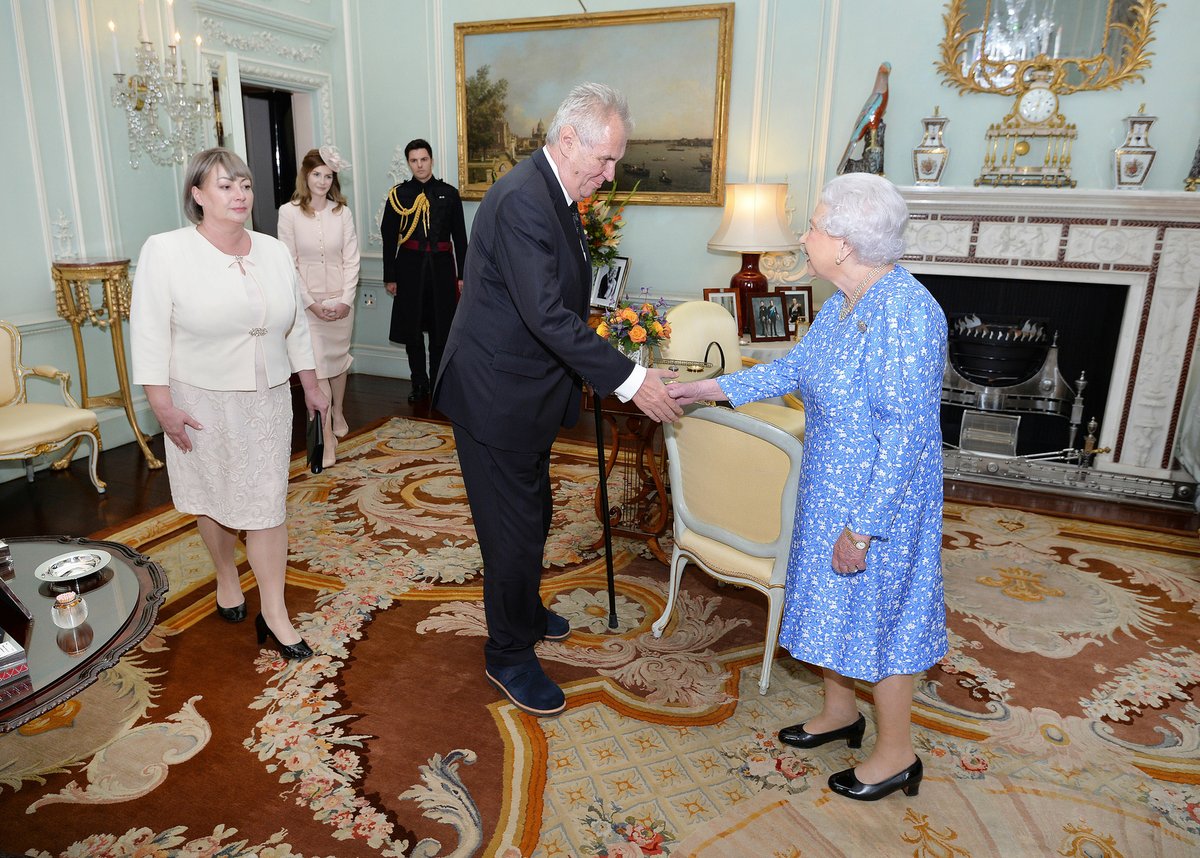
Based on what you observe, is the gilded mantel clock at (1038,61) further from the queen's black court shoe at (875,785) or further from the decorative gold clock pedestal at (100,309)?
the decorative gold clock pedestal at (100,309)

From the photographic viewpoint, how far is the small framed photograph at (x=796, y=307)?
5.20 meters

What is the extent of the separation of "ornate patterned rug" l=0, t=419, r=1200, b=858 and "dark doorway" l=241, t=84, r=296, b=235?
4.61 metres

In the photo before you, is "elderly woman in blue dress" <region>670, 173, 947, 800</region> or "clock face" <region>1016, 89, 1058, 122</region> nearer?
"elderly woman in blue dress" <region>670, 173, 947, 800</region>

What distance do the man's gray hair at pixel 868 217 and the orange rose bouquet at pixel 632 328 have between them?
3.91ft

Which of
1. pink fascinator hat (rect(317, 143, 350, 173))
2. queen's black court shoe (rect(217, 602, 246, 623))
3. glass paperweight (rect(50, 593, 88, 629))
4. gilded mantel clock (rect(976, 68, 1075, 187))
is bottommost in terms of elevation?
queen's black court shoe (rect(217, 602, 246, 623))

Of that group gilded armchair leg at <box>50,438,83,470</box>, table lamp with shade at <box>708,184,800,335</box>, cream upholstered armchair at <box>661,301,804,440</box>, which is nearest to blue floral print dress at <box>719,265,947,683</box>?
cream upholstered armchair at <box>661,301,804,440</box>

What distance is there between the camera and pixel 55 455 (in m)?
4.73

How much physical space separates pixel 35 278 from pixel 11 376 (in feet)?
2.47

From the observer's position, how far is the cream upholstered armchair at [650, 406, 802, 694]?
2430 mm

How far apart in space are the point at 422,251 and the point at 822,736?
4.46 meters

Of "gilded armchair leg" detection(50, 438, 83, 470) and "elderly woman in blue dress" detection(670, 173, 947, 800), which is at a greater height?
"elderly woman in blue dress" detection(670, 173, 947, 800)

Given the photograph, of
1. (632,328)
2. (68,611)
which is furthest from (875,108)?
(68,611)

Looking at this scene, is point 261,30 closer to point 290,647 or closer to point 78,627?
point 290,647

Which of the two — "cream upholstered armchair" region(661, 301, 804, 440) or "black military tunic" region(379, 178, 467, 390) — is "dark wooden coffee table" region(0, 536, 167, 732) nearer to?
"cream upholstered armchair" region(661, 301, 804, 440)
